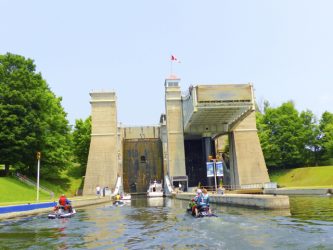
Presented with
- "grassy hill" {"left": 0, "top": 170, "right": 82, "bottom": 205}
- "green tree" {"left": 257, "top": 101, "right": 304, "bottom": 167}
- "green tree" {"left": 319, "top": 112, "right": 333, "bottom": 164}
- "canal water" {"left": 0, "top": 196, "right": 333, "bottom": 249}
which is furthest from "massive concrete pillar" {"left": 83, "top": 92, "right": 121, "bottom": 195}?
"canal water" {"left": 0, "top": 196, "right": 333, "bottom": 249}

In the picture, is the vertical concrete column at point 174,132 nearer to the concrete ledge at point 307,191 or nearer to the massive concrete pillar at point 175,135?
the massive concrete pillar at point 175,135

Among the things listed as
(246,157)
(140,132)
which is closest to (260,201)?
(246,157)

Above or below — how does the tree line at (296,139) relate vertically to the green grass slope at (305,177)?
above

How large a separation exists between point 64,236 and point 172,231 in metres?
4.49

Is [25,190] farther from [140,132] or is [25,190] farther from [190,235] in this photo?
[140,132]

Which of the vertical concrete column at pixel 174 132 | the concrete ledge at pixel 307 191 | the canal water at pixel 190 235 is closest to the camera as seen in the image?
the canal water at pixel 190 235

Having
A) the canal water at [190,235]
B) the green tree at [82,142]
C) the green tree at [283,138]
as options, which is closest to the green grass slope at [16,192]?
the canal water at [190,235]

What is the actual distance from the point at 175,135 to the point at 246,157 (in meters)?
12.2

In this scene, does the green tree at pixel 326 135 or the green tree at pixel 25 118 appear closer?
the green tree at pixel 25 118

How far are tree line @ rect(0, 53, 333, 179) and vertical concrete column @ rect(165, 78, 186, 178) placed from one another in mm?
15959

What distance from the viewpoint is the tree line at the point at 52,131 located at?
47.1 meters

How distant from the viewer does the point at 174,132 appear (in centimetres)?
6266

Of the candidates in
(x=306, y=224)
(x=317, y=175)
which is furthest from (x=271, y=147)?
(x=306, y=224)

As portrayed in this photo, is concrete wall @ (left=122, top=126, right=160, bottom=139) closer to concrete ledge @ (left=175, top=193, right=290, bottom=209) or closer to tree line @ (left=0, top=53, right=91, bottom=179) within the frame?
tree line @ (left=0, top=53, right=91, bottom=179)
